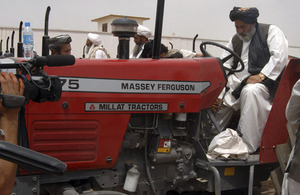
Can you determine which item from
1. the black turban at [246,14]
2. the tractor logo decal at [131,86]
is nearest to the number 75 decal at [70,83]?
the tractor logo decal at [131,86]

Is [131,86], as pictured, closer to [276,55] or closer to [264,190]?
[276,55]

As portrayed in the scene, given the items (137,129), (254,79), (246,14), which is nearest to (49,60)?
(137,129)

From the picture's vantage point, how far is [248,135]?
3777 mm

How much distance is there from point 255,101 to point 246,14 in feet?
3.40

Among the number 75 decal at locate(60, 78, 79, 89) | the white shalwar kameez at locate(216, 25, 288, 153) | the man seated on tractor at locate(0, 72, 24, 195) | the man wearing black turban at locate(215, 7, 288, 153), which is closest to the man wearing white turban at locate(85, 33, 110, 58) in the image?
the man wearing black turban at locate(215, 7, 288, 153)

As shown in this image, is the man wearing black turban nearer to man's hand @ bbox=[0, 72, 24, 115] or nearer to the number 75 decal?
the number 75 decal

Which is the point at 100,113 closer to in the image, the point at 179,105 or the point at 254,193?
the point at 179,105

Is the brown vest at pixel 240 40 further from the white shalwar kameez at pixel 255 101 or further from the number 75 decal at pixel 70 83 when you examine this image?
the number 75 decal at pixel 70 83

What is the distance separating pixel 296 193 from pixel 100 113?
1600 mm

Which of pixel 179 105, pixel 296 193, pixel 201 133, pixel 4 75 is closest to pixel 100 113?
pixel 179 105

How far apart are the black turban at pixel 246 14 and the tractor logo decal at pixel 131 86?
1.27 m

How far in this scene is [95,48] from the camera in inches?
319

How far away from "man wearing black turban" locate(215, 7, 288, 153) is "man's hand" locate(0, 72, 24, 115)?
2.57 metres

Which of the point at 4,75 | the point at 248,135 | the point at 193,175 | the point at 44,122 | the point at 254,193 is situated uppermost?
the point at 4,75
